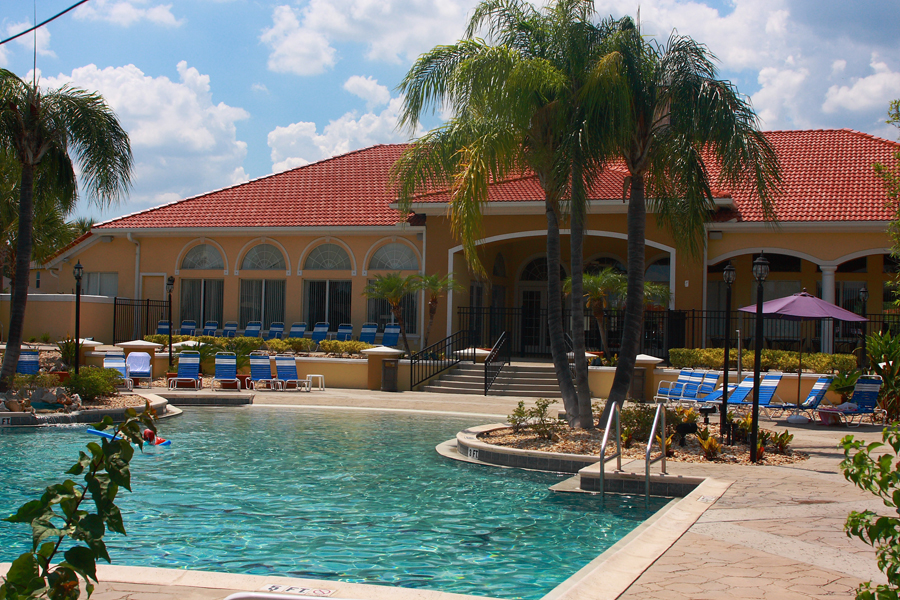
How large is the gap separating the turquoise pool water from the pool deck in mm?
855

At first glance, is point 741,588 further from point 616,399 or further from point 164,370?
point 164,370

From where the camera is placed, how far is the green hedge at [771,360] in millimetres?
18172

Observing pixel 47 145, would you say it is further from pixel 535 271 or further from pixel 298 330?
pixel 535 271

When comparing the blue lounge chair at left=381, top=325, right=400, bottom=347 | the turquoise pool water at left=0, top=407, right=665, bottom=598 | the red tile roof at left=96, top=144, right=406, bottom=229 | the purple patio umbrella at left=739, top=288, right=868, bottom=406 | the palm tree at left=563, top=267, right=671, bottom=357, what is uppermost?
the red tile roof at left=96, top=144, right=406, bottom=229

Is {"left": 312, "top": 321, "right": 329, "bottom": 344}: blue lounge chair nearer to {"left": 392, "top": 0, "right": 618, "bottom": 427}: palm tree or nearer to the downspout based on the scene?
the downspout

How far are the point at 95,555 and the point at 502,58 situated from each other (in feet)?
30.7

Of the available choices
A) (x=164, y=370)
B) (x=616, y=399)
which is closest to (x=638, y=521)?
(x=616, y=399)

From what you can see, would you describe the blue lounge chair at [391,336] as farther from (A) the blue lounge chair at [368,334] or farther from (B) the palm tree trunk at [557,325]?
(B) the palm tree trunk at [557,325]

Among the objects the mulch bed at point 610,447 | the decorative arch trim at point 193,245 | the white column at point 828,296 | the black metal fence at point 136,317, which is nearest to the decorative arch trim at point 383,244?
the decorative arch trim at point 193,245

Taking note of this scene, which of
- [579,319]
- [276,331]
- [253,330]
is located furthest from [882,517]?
[253,330]

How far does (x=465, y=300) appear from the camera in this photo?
24.3 m

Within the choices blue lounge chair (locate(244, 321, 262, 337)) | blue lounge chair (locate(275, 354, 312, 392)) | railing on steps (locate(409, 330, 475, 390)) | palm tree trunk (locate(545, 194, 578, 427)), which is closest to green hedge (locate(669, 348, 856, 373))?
railing on steps (locate(409, 330, 475, 390))

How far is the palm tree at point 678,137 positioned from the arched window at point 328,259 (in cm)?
1491

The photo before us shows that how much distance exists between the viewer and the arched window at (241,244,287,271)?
85.9ft
